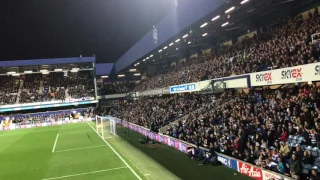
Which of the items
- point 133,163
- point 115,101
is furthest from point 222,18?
point 115,101

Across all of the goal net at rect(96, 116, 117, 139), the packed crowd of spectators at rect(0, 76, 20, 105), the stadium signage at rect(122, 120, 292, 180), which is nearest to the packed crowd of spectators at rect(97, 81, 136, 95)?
the packed crowd of spectators at rect(0, 76, 20, 105)

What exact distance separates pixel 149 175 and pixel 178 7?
1645 cm

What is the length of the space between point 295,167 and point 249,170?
2.46 m

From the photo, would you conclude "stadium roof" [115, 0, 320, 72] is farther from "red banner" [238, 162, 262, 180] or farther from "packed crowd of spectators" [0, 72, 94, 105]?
"packed crowd of spectators" [0, 72, 94, 105]

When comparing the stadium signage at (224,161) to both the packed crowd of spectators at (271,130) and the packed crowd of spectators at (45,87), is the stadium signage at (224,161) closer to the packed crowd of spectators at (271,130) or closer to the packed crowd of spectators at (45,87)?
the packed crowd of spectators at (271,130)

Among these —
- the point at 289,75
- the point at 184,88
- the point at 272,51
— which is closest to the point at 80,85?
the point at 184,88

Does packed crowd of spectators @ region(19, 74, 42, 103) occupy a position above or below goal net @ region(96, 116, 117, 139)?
above

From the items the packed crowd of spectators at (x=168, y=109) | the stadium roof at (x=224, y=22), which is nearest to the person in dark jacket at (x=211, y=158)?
the stadium roof at (x=224, y=22)

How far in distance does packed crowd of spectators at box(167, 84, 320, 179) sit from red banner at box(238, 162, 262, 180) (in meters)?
0.40

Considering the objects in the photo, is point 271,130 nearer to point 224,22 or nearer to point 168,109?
point 224,22

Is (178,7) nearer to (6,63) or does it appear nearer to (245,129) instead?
(245,129)

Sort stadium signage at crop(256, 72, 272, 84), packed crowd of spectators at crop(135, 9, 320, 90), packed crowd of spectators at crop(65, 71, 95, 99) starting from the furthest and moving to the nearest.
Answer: packed crowd of spectators at crop(65, 71, 95, 99) → stadium signage at crop(256, 72, 272, 84) → packed crowd of spectators at crop(135, 9, 320, 90)

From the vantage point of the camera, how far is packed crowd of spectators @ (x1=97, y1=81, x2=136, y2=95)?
57.8m

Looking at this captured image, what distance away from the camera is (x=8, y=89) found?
184ft
